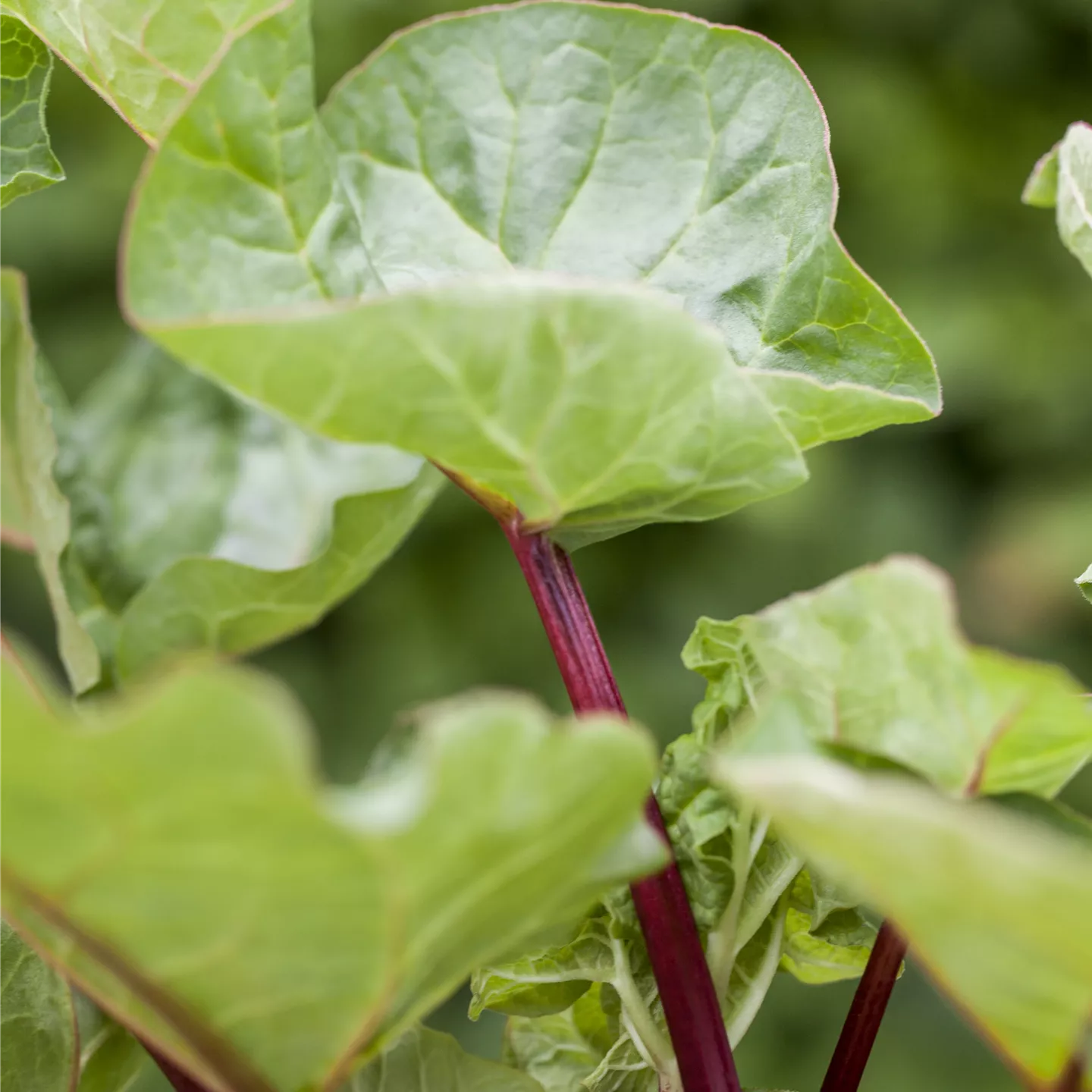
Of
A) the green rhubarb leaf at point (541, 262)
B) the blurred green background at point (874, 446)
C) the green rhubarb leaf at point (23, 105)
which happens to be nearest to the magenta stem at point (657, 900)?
the green rhubarb leaf at point (541, 262)

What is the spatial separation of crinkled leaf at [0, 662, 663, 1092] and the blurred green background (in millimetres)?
1194

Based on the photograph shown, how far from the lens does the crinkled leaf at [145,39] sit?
211 mm

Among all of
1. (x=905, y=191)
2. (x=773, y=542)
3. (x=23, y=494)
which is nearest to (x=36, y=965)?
(x=23, y=494)

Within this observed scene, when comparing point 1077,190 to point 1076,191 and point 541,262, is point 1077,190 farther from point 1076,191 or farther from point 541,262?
point 541,262

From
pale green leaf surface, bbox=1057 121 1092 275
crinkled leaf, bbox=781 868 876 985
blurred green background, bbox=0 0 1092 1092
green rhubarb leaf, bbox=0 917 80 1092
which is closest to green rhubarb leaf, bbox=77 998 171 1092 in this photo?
green rhubarb leaf, bbox=0 917 80 1092

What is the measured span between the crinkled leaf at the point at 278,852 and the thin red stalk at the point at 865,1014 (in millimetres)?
62

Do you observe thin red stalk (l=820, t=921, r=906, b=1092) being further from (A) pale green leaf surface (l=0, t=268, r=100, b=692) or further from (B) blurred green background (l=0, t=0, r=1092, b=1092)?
(B) blurred green background (l=0, t=0, r=1092, b=1092)

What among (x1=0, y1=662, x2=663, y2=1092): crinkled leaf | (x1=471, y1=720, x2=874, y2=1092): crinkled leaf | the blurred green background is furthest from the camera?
the blurred green background

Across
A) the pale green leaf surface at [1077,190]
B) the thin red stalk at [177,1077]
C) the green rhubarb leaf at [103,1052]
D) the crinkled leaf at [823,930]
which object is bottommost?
the green rhubarb leaf at [103,1052]

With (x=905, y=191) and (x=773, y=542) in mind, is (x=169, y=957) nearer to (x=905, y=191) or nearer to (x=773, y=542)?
(x=773, y=542)

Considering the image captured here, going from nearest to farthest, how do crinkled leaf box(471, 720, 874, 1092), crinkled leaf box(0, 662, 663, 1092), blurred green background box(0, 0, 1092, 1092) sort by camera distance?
crinkled leaf box(0, 662, 663, 1092)
crinkled leaf box(471, 720, 874, 1092)
blurred green background box(0, 0, 1092, 1092)

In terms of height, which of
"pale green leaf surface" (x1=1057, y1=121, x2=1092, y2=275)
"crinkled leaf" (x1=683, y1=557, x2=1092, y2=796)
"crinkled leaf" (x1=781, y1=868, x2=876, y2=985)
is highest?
"pale green leaf surface" (x1=1057, y1=121, x2=1092, y2=275)

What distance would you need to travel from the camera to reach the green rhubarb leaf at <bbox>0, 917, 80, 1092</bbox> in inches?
9.0

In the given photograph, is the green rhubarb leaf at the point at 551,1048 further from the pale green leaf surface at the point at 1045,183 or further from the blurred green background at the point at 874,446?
the blurred green background at the point at 874,446
